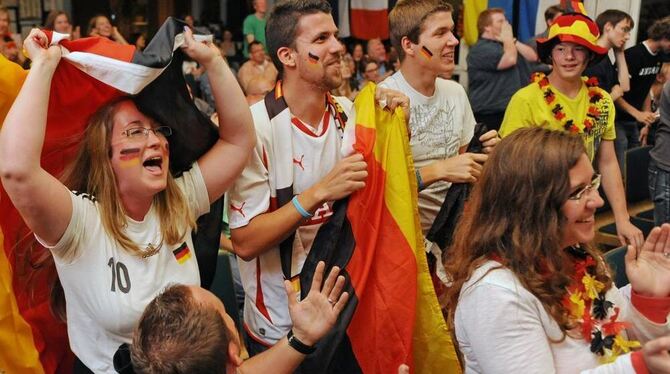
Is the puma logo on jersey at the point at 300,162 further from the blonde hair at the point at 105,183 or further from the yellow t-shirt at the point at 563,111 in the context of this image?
the yellow t-shirt at the point at 563,111

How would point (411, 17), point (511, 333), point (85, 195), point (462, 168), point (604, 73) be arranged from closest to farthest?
point (511, 333) → point (85, 195) → point (462, 168) → point (411, 17) → point (604, 73)

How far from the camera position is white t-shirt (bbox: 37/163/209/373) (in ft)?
6.02

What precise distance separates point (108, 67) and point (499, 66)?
14.9ft

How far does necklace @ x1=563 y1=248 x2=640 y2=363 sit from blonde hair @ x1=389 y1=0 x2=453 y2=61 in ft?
4.35

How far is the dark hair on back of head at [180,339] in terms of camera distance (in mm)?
1421

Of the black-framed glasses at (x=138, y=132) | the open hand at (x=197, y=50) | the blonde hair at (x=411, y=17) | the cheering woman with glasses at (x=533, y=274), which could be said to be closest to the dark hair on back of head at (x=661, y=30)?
the blonde hair at (x=411, y=17)

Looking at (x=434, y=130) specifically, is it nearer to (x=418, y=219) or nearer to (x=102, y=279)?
(x=418, y=219)

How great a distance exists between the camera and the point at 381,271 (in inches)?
89.5

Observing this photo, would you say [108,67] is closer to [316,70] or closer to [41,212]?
[41,212]

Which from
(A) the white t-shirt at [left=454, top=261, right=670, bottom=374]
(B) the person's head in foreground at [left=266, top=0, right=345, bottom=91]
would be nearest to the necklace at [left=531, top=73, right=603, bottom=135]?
(B) the person's head in foreground at [left=266, top=0, right=345, bottom=91]

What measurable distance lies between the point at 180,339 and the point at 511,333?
2.35 feet

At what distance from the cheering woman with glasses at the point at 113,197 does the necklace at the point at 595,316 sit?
3.06 feet


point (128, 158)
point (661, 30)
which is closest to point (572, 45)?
point (128, 158)

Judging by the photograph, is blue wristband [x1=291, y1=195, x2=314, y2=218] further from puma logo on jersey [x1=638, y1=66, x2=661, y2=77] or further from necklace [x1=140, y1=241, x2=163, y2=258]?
puma logo on jersey [x1=638, y1=66, x2=661, y2=77]
